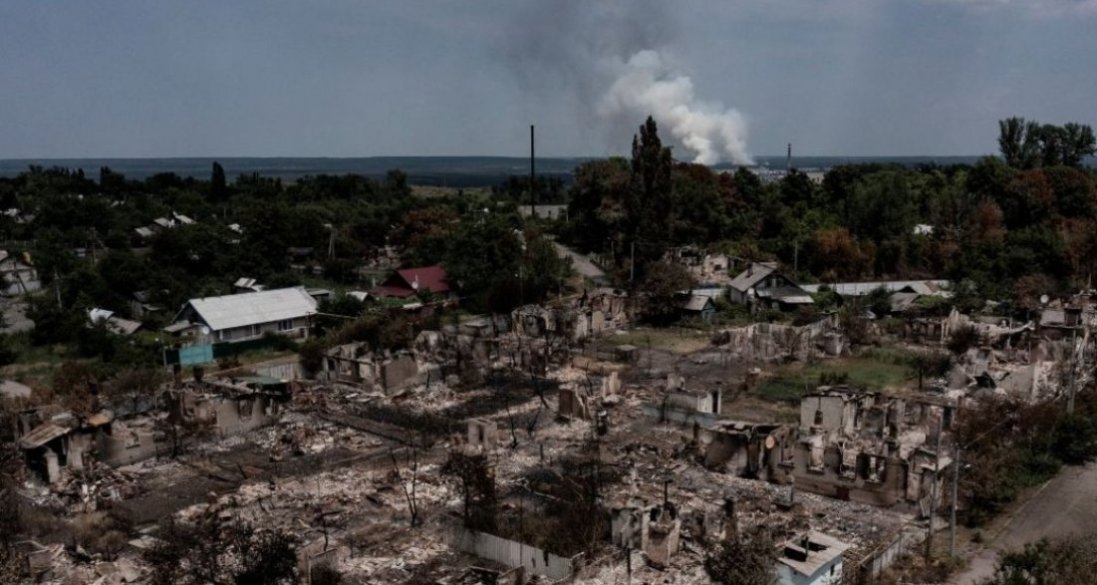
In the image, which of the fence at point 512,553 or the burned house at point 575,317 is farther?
the burned house at point 575,317

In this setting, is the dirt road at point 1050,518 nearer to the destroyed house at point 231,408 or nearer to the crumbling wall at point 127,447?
the destroyed house at point 231,408

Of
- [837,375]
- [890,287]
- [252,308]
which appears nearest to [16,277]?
[252,308]

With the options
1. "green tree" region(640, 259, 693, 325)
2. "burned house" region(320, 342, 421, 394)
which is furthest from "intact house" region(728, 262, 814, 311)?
"burned house" region(320, 342, 421, 394)

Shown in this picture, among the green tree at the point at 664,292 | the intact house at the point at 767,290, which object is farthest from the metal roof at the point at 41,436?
the intact house at the point at 767,290

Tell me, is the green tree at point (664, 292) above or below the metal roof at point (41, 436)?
above

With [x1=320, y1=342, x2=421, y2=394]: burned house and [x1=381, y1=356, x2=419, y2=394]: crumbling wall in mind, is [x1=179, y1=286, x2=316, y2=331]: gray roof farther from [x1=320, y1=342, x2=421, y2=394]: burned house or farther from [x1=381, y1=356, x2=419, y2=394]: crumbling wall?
[x1=381, y1=356, x2=419, y2=394]: crumbling wall

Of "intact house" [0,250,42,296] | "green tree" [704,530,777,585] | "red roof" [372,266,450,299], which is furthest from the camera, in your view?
"intact house" [0,250,42,296]
